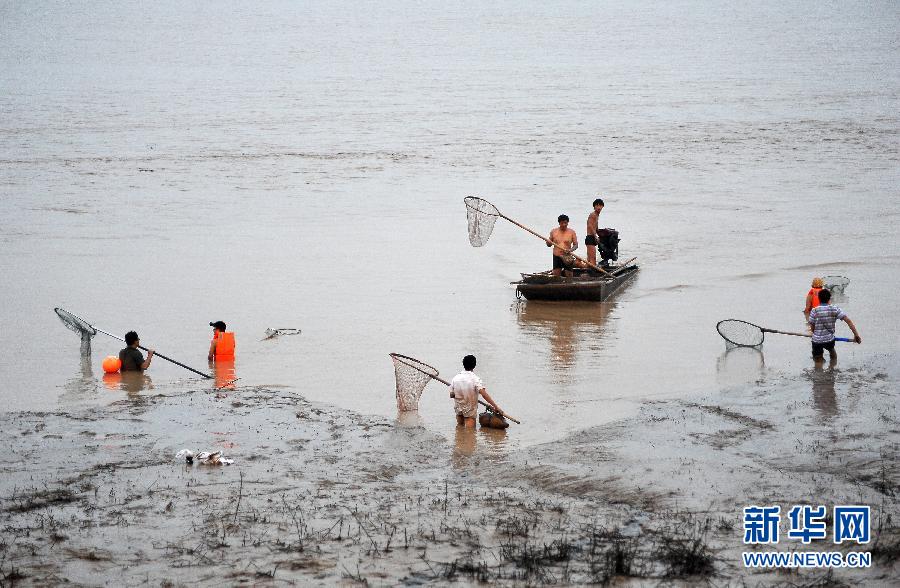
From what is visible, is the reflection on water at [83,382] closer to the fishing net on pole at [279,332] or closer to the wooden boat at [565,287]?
the fishing net on pole at [279,332]

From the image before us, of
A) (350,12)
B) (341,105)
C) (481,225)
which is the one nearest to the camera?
(481,225)

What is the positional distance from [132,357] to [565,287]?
6559 millimetres

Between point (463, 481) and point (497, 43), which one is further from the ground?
point (497, 43)

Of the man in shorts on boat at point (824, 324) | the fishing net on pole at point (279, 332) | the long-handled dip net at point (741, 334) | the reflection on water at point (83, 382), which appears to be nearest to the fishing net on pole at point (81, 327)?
the reflection on water at point (83, 382)

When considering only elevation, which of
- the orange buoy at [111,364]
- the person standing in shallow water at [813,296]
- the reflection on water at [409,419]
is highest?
the person standing in shallow water at [813,296]

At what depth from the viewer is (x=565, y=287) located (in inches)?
644

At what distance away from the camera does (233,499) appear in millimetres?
8250

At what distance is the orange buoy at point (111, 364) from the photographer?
1286 centimetres

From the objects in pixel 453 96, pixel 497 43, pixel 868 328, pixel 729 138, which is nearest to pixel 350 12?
pixel 497 43

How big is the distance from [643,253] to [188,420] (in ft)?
40.4

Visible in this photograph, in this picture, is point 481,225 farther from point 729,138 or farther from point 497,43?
point 497,43

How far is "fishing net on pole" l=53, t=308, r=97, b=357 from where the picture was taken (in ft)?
43.4

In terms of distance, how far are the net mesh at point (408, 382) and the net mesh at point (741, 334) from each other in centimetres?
443

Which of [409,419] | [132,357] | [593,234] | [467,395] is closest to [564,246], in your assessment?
[593,234]
